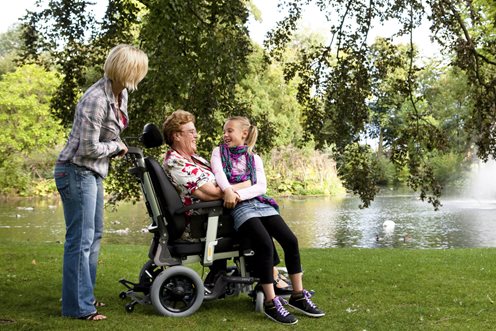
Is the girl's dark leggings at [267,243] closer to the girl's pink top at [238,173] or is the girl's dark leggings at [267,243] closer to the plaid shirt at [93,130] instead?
the girl's pink top at [238,173]

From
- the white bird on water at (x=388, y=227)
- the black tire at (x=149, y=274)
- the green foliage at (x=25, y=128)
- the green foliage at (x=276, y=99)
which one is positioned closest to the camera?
the black tire at (x=149, y=274)

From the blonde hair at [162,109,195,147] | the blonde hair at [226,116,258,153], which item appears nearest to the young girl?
the blonde hair at [226,116,258,153]

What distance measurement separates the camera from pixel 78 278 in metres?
4.11

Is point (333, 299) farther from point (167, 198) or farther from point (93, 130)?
point (93, 130)

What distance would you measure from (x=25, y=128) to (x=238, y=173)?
30.3 meters

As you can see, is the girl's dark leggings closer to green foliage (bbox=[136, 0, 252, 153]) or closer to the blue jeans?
the blue jeans

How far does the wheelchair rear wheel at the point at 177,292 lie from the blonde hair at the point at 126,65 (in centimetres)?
140

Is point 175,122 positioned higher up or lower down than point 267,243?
higher up

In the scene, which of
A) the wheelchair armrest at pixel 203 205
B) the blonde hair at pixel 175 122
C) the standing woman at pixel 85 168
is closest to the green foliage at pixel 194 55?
the blonde hair at pixel 175 122

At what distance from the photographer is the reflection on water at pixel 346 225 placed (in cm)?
1669

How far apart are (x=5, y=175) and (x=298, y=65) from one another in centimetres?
2531

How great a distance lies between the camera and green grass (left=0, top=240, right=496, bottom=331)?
163 inches

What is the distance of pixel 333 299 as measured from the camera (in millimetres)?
5207

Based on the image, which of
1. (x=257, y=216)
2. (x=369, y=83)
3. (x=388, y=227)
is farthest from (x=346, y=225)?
(x=257, y=216)
